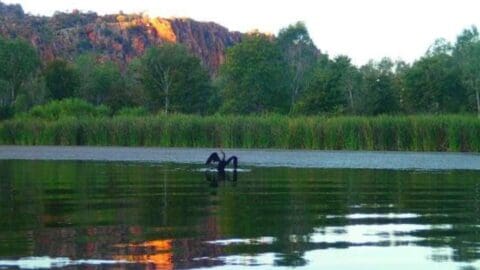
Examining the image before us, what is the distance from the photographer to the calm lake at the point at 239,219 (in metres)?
11.7

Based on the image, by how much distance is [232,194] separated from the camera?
21172 mm

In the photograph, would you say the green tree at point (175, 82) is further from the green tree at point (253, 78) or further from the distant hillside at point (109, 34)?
the distant hillside at point (109, 34)

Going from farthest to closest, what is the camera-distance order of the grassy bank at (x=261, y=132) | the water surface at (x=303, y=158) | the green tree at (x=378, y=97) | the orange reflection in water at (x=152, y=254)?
1. the green tree at (x=378, y=97)
2. the grassy bank at (x=261, y=132)
3. the water surface at (x=303, y=158)
4. the orange reflection in water at (x=152, y=254)

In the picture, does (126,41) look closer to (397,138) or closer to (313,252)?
(397,138)

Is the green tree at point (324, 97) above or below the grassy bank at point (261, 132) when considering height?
above

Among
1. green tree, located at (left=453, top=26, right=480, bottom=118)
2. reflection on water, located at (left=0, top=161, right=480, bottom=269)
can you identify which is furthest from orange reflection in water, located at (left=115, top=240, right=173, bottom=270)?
green tree, located at (left=453, top=26, right=480, bottom=118)

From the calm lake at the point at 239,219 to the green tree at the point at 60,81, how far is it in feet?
189

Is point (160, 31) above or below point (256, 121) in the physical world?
above

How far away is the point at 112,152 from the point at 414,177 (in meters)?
21.3

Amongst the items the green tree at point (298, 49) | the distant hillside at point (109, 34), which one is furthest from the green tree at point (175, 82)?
the distant hillside at point (109, 34)

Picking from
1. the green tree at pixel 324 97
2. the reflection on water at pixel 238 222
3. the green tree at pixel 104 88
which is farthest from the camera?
the green tree at pixel 104 88

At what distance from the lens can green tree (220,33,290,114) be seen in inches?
3398

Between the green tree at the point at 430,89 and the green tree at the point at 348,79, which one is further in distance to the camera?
the green tree at the point at 430,89

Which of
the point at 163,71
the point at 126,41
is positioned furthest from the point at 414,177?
the point at 126,41
